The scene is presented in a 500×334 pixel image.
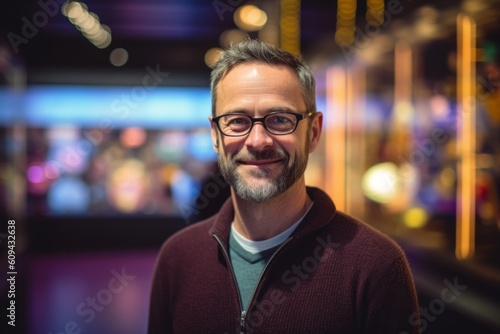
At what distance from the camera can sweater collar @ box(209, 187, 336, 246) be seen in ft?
5.02

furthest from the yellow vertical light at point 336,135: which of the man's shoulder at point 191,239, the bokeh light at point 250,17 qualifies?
the man's shoulder at point 191,239

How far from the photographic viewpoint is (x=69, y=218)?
9.23 meters

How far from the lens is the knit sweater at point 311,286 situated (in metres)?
1.41

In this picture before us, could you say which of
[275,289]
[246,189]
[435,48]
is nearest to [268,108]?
[246,189]

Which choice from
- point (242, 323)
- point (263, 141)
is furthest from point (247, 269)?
point (263, 141)

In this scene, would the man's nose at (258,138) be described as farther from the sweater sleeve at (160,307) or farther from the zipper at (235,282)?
the sweater sleeve at (160,307)

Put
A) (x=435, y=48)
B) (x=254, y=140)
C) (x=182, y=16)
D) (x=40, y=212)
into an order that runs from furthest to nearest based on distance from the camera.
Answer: (x=40, y=212) < (x=182, y=16) < (x=435, y=48) < (x=254, y=140)

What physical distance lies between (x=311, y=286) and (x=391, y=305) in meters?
0.21

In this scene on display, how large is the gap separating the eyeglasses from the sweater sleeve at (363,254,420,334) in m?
0.44

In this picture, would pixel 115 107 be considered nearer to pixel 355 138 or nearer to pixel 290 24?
pixel 290 24

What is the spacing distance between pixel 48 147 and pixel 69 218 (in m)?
1.22

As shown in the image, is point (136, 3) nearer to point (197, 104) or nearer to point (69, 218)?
point (197, 104)

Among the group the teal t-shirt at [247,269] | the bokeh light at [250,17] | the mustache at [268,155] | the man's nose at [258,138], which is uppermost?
the bokeh light at [250,17]

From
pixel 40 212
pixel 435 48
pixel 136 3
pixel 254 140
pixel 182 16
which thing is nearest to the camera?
pixel 254 140
